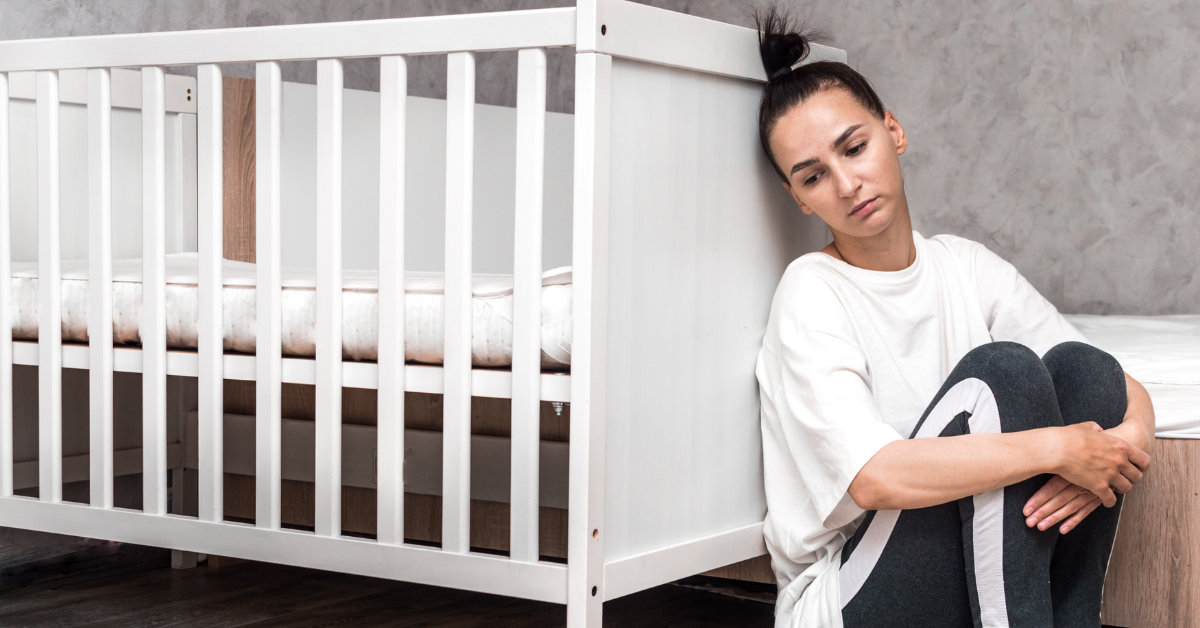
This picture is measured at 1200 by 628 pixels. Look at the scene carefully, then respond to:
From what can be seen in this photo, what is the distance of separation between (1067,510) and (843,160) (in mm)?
402

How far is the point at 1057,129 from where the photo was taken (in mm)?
1935

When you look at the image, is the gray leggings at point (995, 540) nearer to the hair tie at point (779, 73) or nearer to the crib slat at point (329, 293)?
the hair tie at point (779, 73)

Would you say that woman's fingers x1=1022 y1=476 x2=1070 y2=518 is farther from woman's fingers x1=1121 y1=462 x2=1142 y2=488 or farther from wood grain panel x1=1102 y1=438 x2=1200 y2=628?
wood grain panel x1=1102 y1=438 x2=1200 y2=628

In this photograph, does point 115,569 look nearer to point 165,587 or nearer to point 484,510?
point 165,587

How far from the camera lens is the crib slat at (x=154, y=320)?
1087 millimetres

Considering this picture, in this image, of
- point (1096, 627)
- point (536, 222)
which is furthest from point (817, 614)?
point (536, 222)

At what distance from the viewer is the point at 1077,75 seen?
6.27ft

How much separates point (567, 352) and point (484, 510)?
0.63 metres

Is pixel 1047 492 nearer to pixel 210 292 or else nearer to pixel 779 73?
pixel 779 73

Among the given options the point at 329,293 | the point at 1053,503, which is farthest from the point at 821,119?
the point at 329,293

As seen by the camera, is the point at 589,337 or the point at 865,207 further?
the point at 865,207

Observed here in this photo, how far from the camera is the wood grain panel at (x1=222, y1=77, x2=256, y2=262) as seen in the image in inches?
66.9

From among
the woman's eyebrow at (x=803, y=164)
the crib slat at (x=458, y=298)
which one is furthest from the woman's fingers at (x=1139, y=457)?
the crib slat at (x=458, y=298)

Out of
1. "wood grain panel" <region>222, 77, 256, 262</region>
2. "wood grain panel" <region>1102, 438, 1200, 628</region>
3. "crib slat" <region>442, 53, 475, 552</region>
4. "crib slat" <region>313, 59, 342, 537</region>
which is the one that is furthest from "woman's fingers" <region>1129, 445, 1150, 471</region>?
"wood grain panel" <region>222, 77, 256, 262</region>
